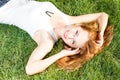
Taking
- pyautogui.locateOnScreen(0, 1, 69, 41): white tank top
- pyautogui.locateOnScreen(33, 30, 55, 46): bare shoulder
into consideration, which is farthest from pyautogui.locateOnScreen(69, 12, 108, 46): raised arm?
pyautogui.locateOnScreen(33, 30, 55, 46): bare shoulder

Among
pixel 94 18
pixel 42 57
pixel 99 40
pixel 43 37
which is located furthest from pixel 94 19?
pixel 42 57

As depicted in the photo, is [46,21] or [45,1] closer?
[46,21]

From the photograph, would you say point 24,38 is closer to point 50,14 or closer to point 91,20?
point 50,14

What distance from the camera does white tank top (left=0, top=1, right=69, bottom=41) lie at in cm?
416

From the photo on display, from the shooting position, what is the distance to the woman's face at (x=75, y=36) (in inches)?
153

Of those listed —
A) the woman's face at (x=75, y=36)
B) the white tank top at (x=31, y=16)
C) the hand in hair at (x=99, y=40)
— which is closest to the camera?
the woman's face at (x=75, y=36)

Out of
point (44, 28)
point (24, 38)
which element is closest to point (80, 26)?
point (44, 28)

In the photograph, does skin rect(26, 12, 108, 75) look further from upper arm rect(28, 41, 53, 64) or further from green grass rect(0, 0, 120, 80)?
green grass rect(0, 0, 120, 80)

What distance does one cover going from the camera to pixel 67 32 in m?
3.91

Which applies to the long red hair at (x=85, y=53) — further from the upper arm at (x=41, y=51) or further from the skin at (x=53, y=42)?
the upper arm at (x=41, y=51)

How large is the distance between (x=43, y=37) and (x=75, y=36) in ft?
1.17

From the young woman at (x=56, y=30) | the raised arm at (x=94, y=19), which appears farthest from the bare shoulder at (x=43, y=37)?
the raised arm at (x=94, y=19)

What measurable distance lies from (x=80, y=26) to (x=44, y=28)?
0.39 m

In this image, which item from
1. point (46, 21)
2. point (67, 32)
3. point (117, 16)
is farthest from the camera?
point (117, 16)
